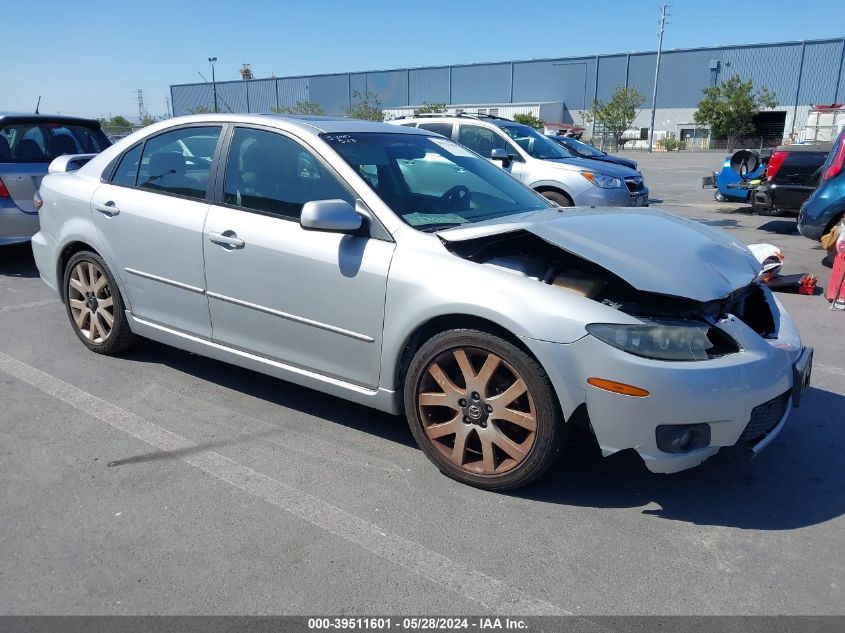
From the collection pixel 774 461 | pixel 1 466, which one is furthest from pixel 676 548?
pixel 1 466

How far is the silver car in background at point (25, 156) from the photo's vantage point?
7.44m

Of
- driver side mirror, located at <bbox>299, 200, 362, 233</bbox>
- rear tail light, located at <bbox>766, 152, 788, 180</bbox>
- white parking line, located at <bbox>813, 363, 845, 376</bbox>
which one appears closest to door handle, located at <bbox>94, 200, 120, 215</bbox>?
driver side mirror, located at <bbox>299, 200, 362, 233</bbox>

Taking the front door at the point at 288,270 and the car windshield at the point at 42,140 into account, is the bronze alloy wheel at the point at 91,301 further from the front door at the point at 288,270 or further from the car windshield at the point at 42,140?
the car windshield at the point at 42,140

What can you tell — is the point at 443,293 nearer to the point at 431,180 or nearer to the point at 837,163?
the point at 431,180

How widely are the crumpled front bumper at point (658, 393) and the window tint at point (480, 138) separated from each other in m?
8.55

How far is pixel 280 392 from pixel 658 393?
2476mm

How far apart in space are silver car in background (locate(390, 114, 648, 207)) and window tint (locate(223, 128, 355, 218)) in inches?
231

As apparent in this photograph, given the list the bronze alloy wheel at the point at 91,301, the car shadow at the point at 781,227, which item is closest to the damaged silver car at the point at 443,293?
the bronze alloy wheel at the point at 91,301

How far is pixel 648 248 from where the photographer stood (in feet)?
10.7

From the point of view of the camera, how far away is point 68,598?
249 centimetres

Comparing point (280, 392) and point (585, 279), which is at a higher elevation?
point (585, 279)

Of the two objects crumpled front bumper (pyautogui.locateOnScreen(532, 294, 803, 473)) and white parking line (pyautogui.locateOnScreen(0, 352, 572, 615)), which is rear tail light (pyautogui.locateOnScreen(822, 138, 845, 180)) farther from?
white parking line (pyautogui.locateOnScreen(0, 352, 572, 615))

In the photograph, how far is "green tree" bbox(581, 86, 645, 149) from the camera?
204 ft

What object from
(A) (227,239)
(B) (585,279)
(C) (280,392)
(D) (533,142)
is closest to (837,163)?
(D) (533,142)
